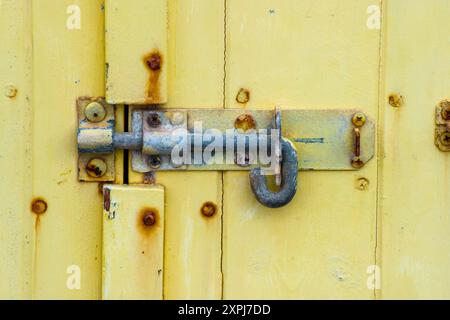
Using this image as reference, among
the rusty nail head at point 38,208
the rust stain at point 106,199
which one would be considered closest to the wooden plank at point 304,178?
the rust stain at point 106,199

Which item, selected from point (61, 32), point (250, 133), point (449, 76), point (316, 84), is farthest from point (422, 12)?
point (61, 32)

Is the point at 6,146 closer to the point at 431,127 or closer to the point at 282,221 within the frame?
the point at 282,221

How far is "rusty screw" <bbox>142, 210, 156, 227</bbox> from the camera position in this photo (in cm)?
121

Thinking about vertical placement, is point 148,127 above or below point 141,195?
above

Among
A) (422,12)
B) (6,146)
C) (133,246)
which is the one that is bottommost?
(133,246)

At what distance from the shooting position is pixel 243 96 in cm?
125

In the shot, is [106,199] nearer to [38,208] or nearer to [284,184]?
[38,208]

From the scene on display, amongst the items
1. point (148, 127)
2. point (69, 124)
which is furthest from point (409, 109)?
point (69, 124)

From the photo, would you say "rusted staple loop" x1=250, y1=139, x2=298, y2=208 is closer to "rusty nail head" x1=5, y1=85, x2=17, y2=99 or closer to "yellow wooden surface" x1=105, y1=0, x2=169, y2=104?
"yellow wooden surface" x1=105, y1=0, x2=169, y2=104

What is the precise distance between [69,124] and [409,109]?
0.67m

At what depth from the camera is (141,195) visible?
1215 mm

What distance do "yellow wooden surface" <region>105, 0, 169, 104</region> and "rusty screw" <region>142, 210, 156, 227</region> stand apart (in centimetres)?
21

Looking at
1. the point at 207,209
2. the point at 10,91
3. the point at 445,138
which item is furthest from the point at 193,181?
the point at 445,138

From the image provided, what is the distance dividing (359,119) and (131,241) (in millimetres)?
504
